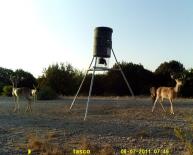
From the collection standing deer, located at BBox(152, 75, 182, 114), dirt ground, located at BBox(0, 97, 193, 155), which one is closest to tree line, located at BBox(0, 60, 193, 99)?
standing deer, located at BBox(152, 75, 182, 114)

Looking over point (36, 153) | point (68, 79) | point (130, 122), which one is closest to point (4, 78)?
point (68, 79)

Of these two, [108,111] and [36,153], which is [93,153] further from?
[108,111]

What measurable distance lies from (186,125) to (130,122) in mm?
1915

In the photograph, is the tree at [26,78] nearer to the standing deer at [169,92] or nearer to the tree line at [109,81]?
the tree line at [109,81]

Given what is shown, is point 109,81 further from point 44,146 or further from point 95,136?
point 44,146

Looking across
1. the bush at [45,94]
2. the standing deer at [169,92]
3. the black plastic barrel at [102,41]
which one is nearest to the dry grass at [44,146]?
the black plastic barrel at [102,41]

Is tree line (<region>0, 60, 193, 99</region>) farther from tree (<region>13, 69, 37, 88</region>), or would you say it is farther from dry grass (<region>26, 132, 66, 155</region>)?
dry grass (<region>26, 132, 66, 155</region>)

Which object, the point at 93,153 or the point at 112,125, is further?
the point at 112,125

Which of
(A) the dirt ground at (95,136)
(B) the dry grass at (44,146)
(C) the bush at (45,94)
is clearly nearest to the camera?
(B) the dry grass at (44,146)

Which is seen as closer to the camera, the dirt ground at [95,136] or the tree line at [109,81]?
the dirt ground at [95,136]

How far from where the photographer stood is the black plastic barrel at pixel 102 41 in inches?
738

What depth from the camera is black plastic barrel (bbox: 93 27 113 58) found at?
1875 cm

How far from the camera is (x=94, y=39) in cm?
1902

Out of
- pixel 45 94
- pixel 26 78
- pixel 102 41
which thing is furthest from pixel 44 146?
pixel 26 78
